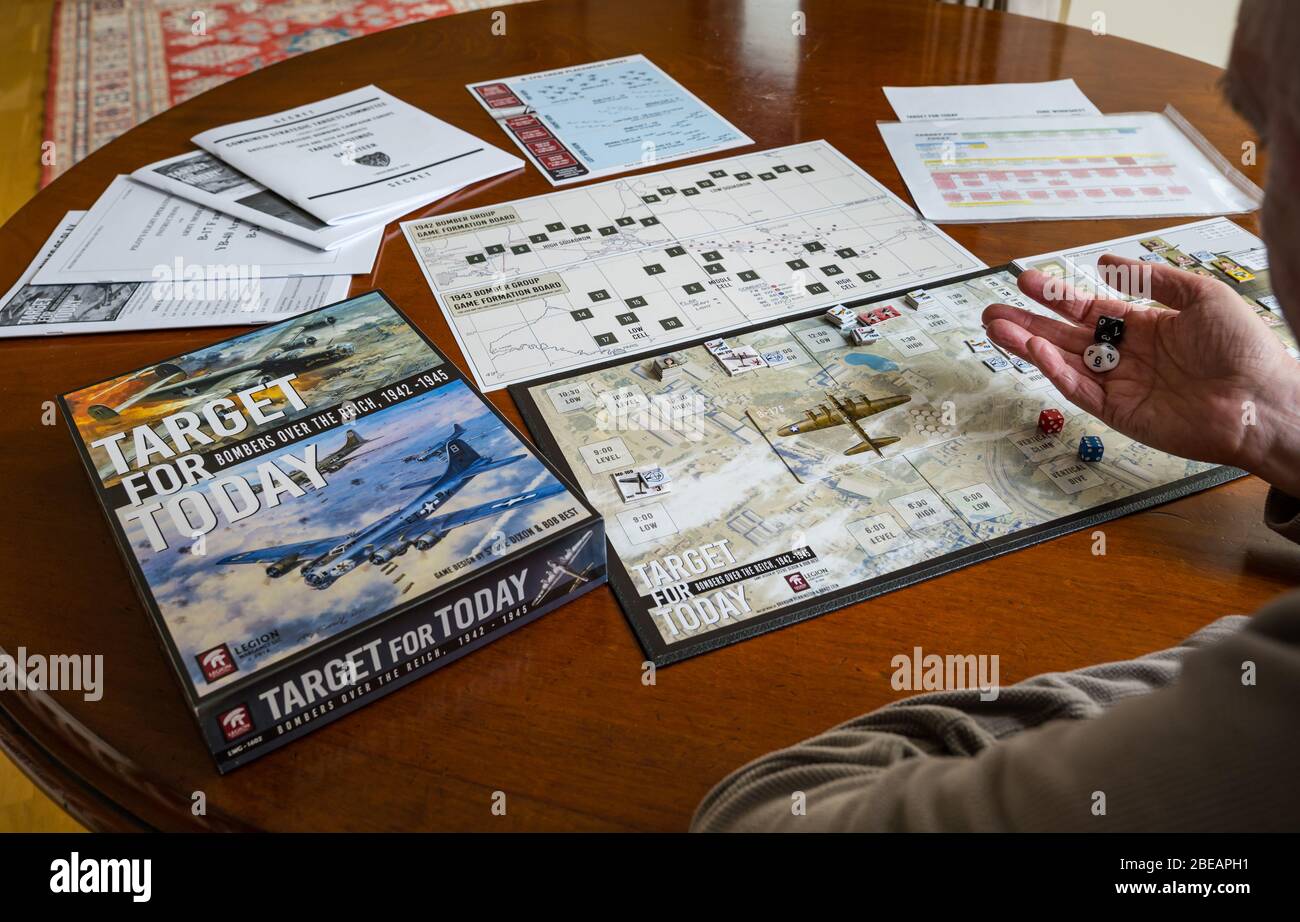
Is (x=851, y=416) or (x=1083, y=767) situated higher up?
(x=1083, y=767)

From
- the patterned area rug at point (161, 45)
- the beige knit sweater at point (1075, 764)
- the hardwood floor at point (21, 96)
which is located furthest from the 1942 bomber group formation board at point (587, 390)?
the patterned area rug at point (161, 45)

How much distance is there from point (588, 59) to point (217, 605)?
1.15 m

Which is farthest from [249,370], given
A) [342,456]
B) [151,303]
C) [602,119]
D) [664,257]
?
[602,119]

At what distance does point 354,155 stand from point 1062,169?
35.2 inches

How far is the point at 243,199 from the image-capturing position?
4.10 feet

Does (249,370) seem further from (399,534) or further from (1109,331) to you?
(1109,331)

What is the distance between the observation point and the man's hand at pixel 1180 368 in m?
0.86

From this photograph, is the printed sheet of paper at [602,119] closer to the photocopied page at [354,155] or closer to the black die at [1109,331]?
the photocopied page at [354,155]

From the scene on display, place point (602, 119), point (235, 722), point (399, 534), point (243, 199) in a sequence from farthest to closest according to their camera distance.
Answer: point (602, 119) → point (243, 199) → point (399, 534) → point (235, 722)

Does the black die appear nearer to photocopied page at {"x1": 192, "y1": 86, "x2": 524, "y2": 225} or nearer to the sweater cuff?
the sweater cuff

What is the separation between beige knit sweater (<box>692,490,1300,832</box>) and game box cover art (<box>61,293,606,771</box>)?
8.9 inches

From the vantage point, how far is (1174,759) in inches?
16.6
